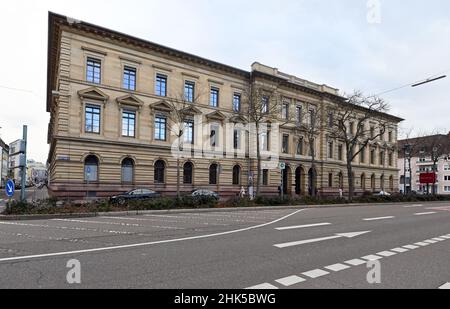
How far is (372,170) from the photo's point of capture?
191 ft

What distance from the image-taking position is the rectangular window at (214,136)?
37.0 meters

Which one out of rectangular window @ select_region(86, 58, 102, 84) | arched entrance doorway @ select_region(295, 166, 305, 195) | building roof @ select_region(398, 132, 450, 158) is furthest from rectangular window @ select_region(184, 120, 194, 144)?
building roof @ select_region(398, 132, 450, 158)

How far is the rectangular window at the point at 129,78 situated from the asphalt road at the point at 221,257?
74.3ft

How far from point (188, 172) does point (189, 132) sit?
4.39 m

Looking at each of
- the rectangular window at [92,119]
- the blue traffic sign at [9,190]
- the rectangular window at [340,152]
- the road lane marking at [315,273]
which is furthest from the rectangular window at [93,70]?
the rectangular window at [340,152]

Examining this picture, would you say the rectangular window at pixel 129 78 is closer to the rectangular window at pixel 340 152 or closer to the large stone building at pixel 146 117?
the large stone building at pixel 146 117

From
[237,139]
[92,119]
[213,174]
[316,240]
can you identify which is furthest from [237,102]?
[316,240]

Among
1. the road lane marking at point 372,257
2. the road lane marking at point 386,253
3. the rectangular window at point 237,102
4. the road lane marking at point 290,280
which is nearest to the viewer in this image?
the road lane marking at point 290,280

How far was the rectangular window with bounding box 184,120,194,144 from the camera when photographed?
35000 millimetres

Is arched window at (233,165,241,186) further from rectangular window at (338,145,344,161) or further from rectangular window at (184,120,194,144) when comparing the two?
rectangular window at (338,145,344,161)

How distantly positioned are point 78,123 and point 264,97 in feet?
55.7

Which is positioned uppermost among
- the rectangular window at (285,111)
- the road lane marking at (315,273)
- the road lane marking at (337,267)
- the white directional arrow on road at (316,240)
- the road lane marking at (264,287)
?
the rectangular window at (285,111)

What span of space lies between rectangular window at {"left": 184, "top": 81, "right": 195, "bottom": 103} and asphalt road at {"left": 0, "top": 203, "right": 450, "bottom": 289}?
84.3 ft
